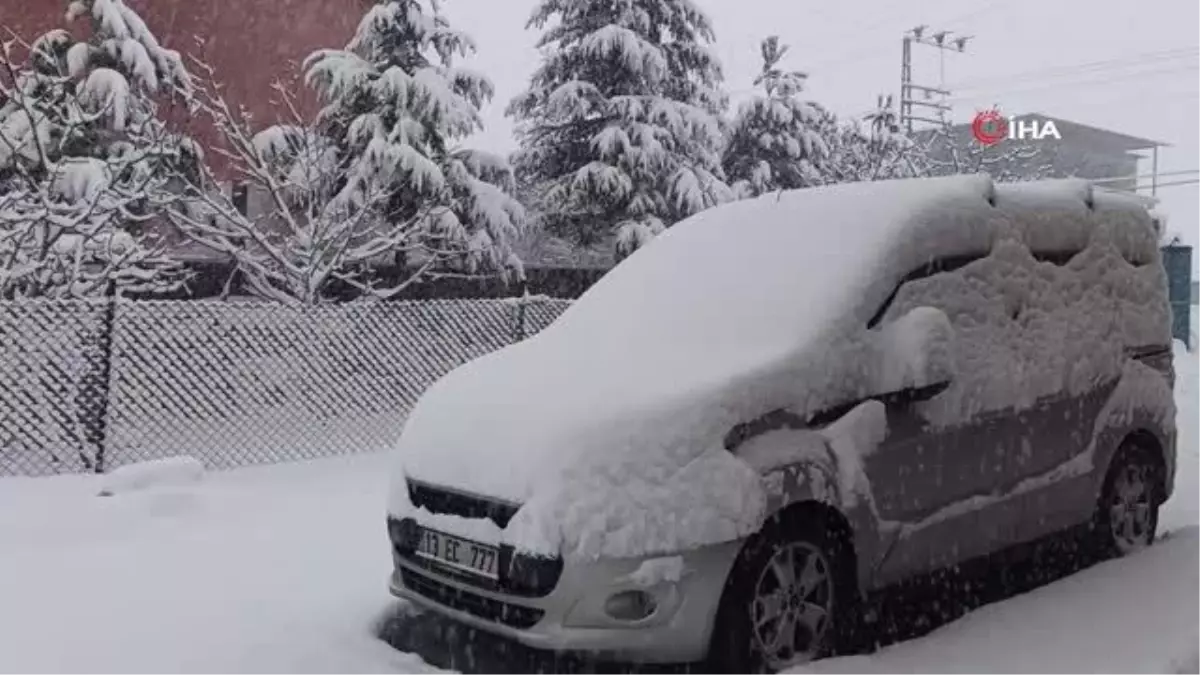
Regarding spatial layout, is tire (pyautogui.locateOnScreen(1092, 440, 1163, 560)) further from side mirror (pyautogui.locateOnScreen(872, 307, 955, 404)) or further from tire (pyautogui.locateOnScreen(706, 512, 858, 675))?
tire (pyautogui.locateOnScreen(706, 512, 858, 675))

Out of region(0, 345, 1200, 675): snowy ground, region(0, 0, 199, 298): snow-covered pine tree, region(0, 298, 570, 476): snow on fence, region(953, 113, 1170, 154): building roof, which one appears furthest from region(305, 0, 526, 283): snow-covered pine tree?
region(953, 113, 1170, 154): building roof

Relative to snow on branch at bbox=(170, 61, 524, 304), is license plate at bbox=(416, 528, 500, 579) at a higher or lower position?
lower

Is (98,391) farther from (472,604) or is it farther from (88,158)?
(472,604)

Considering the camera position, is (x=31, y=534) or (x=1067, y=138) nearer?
(x=31, y=534)

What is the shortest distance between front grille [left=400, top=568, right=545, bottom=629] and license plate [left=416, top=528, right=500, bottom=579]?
10 centimetres

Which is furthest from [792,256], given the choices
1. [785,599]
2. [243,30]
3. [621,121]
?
[243,30]

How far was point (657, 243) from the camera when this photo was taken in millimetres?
5633

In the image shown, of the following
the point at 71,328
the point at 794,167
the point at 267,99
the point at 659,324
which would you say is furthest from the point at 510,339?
the point at 794,167

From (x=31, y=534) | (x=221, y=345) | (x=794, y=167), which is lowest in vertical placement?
(x=31, y=534)

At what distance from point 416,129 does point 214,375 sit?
5297 millimetres

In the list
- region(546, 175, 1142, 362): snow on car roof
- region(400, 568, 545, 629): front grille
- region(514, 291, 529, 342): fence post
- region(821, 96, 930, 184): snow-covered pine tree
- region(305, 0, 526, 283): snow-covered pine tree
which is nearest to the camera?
region(400, 568, 545, 629): front grille

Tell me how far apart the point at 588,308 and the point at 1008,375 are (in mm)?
1879

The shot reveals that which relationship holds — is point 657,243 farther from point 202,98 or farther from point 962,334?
point 202,98

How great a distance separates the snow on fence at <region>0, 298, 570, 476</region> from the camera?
25.1 feet
